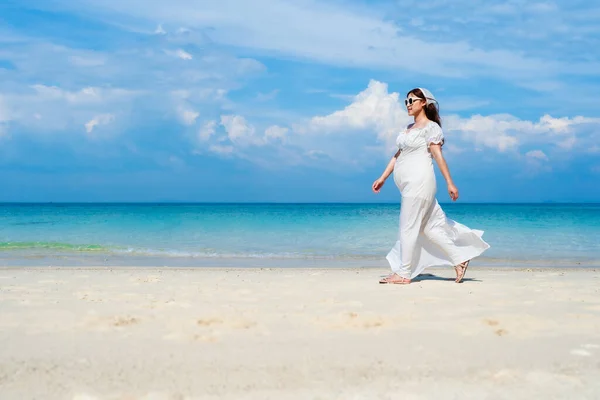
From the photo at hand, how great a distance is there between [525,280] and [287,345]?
4.15 metres

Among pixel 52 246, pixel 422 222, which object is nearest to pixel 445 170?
pixel 422 222

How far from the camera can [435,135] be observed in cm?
644

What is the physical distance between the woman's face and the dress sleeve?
24cm

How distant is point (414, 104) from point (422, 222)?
132cm

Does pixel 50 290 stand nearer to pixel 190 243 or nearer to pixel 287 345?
pixel 287 345

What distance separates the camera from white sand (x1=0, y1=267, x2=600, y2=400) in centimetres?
328

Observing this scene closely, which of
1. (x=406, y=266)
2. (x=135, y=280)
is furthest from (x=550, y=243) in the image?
(x=135, y=280)

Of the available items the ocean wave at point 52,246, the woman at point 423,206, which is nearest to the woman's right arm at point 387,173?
the woman at point 423,206

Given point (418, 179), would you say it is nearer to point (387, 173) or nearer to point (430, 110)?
point (387, 173)

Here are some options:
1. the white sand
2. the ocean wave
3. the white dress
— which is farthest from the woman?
the ocean wave

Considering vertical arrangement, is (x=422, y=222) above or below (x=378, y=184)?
below

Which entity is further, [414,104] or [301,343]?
[414,104]

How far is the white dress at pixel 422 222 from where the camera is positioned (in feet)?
21.3

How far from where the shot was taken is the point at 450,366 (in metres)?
3.60
